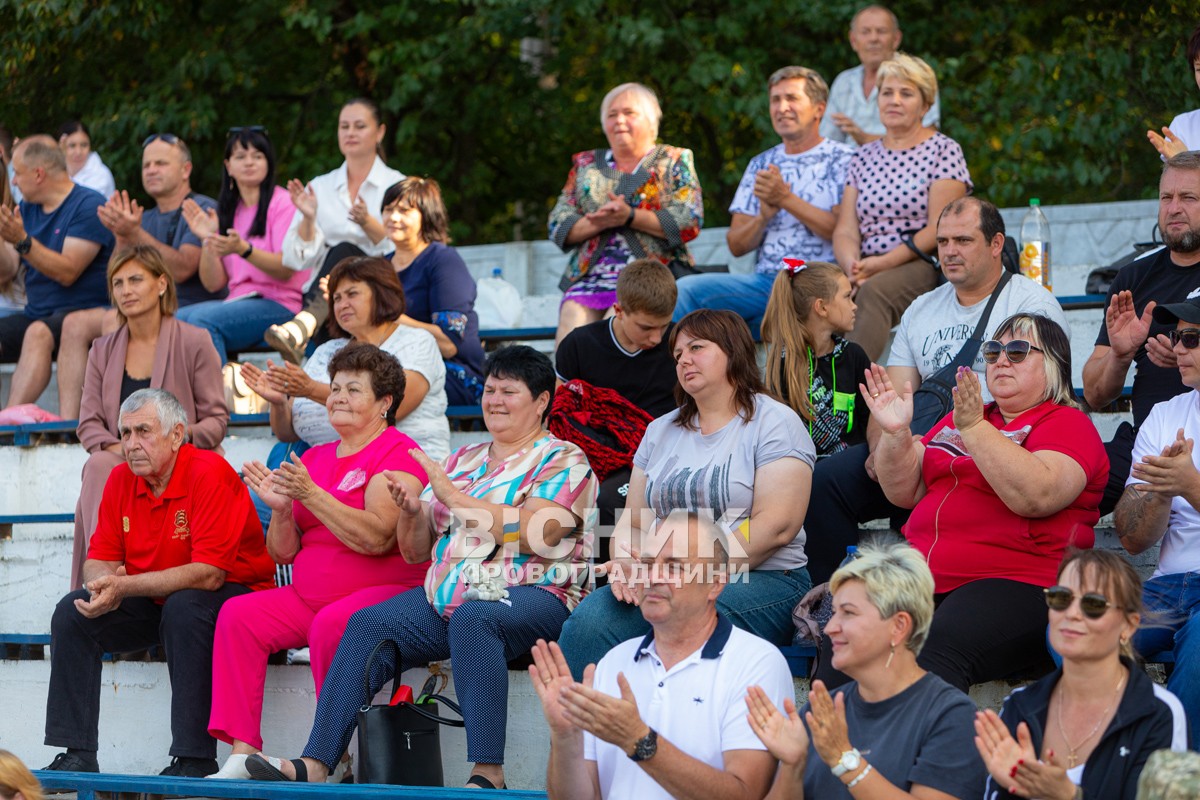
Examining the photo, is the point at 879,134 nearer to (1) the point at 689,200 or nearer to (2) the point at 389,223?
(1) the point at 689,200

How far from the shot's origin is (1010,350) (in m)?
4.23

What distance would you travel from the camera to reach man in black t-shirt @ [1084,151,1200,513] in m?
4.63

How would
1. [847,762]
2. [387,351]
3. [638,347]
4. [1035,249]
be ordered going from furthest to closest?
1. [1035,249]
2. [387,351]
3. [638,347]
4. [847,762]

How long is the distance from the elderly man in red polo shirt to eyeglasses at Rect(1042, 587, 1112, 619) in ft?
9.09

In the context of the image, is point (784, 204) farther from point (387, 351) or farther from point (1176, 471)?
point (1176, 471)

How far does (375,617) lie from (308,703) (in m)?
0.60

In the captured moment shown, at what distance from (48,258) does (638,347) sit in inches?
130

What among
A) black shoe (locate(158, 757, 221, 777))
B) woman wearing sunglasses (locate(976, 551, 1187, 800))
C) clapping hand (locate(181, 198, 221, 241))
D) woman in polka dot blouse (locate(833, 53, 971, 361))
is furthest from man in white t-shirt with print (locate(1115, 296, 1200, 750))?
clapping hand (locate(181, 198, 221, 241))

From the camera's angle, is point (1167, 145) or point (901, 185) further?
point (901, 185)

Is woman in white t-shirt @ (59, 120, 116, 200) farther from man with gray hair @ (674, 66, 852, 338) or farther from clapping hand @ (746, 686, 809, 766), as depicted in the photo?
clapping hand @ (746, 686, 809, 766)

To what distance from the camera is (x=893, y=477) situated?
14.4 feet

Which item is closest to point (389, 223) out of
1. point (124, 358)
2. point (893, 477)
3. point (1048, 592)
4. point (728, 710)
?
point (124, 358)

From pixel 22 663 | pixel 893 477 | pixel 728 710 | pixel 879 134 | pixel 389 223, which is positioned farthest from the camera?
pixel 879 134

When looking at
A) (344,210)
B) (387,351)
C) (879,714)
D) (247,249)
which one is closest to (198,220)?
(247,249)
